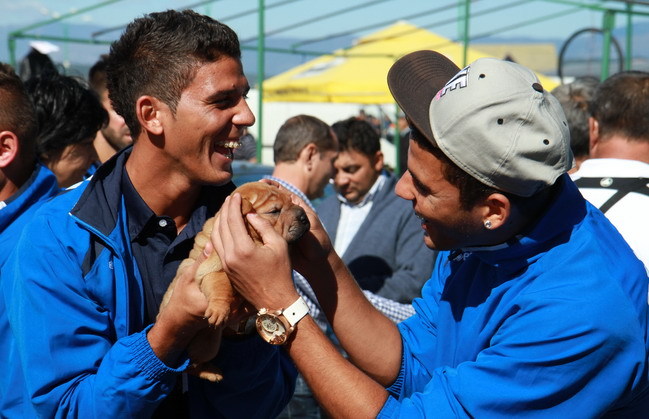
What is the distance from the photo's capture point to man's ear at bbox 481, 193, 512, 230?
7.68 ft

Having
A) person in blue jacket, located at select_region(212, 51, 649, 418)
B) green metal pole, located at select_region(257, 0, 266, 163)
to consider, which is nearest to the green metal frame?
green metal pole, located at select_region(257, 0, 266, 163)

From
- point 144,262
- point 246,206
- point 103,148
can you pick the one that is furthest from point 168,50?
point 103,148

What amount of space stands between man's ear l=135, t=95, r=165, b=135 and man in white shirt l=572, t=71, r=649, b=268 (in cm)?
238

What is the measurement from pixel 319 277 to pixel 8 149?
5.73 ft

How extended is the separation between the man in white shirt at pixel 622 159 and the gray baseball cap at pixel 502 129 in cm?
170

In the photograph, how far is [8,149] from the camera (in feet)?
11.9

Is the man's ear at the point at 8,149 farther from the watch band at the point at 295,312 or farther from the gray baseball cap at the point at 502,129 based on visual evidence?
the gray baseball cap at the point at 502,129

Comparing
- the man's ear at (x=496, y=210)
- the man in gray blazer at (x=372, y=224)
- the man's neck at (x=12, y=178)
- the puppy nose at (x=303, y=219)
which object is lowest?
the man in gray blazer at (x=372, y=224)

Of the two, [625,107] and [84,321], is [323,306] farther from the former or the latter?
[625,107]

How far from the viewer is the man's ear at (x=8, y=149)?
3611mm

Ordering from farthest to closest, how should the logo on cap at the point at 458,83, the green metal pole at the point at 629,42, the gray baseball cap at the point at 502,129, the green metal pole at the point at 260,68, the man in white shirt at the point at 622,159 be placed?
the green metal pole at the point at 629,42
the green metal pole at the point at 260,68
the man in white shirt at the point at 622,159
the logo on cap at the point at 458,83
the gray baseball cap at the point at 502,129

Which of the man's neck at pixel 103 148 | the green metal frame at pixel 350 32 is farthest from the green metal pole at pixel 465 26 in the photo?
the man's neck at pixel 103 148

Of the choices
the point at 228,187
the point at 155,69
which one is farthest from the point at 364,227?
the point at 155,69

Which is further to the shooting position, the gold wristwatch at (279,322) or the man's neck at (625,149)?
the man's neck at (625,149)
